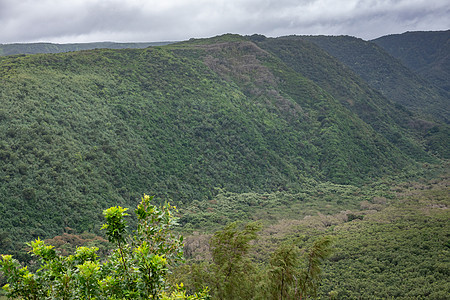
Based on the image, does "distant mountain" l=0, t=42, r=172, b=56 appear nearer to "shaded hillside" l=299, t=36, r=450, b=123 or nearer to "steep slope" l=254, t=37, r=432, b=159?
"steep slope" l=254, t=37, r=432, b=159

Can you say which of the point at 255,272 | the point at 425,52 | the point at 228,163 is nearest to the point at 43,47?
the point at 228,163

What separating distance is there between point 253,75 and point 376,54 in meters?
60.7

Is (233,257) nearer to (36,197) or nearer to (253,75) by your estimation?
(36,197)

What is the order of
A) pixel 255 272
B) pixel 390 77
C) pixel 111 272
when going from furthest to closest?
pixel 390 77 → pixel 255 272 → pixel 111 272

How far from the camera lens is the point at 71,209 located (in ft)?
65.6

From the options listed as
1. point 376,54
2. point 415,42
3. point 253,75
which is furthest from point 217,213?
point 415,42

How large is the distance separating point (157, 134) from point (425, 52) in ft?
406

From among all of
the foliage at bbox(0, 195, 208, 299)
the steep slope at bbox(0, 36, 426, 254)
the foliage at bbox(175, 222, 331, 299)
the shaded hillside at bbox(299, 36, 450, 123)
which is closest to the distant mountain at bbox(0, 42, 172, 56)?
the steep slope at bbox(0, 36, 426, 254)

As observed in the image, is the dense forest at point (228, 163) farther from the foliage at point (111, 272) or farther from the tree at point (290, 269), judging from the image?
the foliage at point (111, 272)

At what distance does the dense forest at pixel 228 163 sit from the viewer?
14.9 meters

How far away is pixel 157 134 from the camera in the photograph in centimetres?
3284

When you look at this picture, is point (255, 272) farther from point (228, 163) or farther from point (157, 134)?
point (157, 134)

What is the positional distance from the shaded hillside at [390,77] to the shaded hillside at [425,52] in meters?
16.4

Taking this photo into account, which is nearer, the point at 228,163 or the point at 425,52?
the point at 228,163
